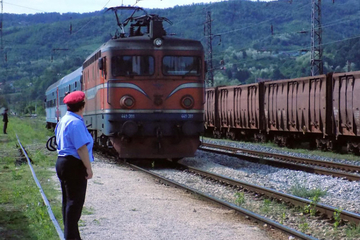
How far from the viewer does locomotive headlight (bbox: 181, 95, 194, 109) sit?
608 inches

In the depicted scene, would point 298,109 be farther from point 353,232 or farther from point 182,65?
point 353,232

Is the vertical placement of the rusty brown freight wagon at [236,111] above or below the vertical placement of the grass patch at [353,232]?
above

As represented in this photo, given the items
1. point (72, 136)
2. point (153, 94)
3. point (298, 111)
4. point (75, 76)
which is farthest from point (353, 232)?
point (75, 76)

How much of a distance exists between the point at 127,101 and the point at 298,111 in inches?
395

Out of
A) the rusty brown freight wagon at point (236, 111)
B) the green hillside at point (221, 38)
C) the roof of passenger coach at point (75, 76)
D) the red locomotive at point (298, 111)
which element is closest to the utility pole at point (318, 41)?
the rusty brown freight wagon at point (236, 111)

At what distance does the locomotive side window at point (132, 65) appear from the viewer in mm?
15281

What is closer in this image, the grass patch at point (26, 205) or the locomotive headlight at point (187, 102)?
the grass patch at point (26, 205)

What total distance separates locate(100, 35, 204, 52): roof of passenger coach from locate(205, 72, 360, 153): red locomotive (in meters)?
6.68

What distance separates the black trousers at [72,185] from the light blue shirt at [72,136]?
0.09 meters

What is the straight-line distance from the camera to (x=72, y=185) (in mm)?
6066

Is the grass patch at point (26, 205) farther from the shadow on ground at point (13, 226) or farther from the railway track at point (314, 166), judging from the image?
the railway track at point (314, 166)

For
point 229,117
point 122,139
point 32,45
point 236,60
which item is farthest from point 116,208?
point 32,45

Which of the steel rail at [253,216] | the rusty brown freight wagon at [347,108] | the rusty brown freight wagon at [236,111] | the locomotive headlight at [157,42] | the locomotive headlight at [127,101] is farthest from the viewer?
the rusty brown freight wagon at [236,111]

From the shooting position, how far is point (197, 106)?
1557cm
